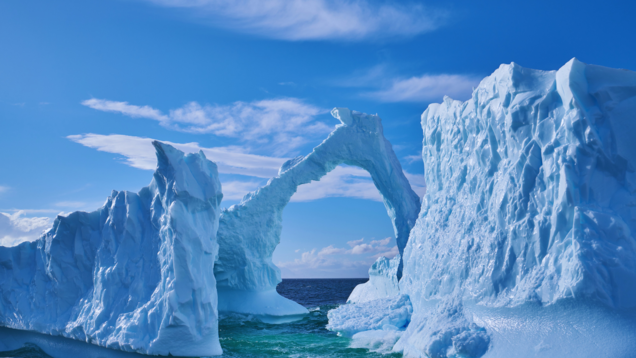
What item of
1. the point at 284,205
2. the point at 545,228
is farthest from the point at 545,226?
the point at 284,205

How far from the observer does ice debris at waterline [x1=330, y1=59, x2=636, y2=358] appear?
Answer: 23.1 ft

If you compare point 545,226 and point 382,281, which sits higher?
point 545,226

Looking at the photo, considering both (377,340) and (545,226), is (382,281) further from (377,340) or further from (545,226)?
(545,226)

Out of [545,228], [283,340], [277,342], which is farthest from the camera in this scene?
[283,340]

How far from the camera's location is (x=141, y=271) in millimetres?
10570

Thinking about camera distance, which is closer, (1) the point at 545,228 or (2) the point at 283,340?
(1) the point at 545,228

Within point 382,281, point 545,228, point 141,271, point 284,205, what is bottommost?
point 382,281

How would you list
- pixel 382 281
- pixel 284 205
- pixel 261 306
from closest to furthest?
pixel 261 306, pixel 284 205, pixel 382 281

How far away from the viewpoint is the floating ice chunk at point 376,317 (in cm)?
1270

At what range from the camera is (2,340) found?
13.4m

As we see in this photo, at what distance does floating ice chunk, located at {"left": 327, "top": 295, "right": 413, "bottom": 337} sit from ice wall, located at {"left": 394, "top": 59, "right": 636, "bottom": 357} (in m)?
2.49

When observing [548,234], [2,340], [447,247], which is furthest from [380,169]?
[2,340]

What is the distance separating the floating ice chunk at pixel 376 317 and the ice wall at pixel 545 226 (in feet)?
8.18

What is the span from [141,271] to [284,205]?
8486 millimetres
